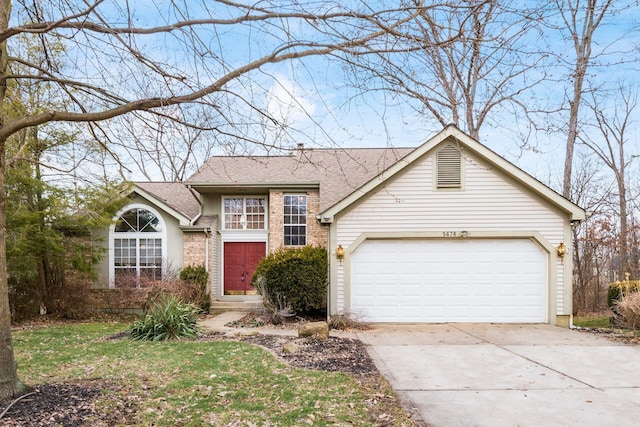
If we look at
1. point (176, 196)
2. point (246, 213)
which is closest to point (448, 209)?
point (246, 213)

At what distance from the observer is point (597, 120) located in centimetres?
1989

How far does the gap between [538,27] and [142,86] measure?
387cm

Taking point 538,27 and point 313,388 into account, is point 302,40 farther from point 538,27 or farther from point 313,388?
point 313,388

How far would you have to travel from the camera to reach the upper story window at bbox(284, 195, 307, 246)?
48.4ft

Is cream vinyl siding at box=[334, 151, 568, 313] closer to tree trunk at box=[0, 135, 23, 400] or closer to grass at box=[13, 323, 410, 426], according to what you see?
grass at box=[13, 323, 410, 426]

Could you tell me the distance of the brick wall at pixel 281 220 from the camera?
14617mm

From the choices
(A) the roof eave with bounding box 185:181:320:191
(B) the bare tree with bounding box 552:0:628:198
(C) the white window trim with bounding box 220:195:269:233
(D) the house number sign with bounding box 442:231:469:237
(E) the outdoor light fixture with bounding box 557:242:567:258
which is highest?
(B) the bare tree with bounding box 552:0:628:198

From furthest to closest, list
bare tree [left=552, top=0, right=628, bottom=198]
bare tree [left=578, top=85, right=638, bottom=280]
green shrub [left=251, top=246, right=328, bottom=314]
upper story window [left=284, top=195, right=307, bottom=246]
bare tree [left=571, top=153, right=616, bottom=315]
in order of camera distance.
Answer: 1. bare tree [left=578, top=85, right=638, bottom=280]
2. bare tree [left=571, top=153, right=616, bottom=315]
3. upper story window [left=284, top=195, right=307, bottom=246]
4. green shrub [left=251, top=246, right=328, bottom=314]
5. bare tree [left=552, top=0, right=628, bottom=198]

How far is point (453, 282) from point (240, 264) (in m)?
7.62

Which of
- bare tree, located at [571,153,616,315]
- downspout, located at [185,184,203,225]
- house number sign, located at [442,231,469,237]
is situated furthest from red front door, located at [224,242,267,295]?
bare tree, located at [571,153,616,315]

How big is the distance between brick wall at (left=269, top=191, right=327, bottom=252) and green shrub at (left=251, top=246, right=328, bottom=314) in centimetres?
333

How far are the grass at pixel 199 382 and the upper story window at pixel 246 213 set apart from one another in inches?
295

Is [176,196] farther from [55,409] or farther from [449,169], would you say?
[55,409]

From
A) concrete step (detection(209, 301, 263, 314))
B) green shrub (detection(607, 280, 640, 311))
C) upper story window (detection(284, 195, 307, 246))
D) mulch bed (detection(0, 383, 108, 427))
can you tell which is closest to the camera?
mulch bed (detection(0, 383, 108, 427))
